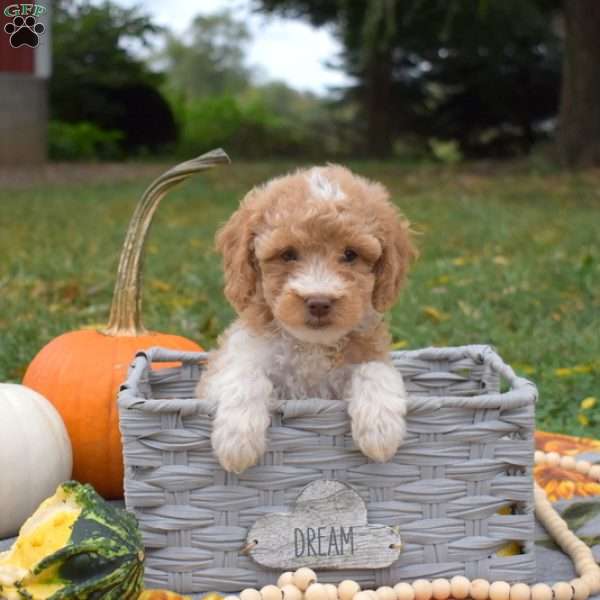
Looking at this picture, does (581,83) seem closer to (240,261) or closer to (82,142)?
(82,142)

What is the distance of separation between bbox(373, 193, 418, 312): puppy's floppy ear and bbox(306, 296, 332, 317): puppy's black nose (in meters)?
0.29

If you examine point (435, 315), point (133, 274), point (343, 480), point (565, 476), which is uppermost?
point (133, 274)

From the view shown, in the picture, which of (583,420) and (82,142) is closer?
(583,420)

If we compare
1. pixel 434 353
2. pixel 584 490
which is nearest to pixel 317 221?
pixel 434 353

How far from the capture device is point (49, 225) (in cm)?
1027

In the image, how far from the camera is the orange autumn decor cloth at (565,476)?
11.9 feet

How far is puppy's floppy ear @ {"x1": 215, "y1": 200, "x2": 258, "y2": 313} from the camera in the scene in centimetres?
301

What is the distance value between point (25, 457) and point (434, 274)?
4.49m

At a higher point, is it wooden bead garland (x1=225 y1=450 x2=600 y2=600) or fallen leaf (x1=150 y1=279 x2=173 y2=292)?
wooden bead garland (x1=225 y1=450 x2=600 y2=600)

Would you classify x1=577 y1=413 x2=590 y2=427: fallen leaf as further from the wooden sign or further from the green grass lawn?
the wooden sign

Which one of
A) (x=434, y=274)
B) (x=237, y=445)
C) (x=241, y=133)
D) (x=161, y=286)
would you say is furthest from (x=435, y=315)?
(x=241, y=133)

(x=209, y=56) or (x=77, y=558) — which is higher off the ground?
(x=77, y=558)

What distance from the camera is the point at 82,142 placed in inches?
826

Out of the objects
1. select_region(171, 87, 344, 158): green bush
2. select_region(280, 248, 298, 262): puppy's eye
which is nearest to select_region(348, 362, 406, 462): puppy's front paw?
select_region(280, 248, 298, 262): puppy's eye
